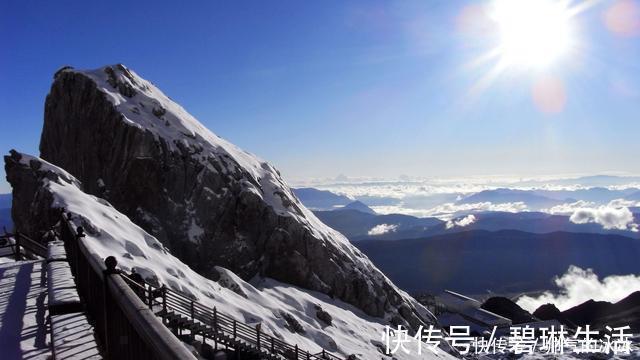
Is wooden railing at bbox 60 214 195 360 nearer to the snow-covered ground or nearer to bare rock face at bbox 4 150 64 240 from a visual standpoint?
the snow-covered ground

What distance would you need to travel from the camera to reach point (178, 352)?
142 inches

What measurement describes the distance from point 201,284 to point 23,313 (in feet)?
121

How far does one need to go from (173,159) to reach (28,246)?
54.3 m

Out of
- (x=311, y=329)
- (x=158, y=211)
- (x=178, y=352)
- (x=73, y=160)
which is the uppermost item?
(x=73, y=160)

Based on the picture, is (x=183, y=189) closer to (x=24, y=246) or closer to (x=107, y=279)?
(x=24, y=246)

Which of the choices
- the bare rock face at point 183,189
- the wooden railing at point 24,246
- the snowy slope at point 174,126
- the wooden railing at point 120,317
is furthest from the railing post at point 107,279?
the snowy slope at point 174,126

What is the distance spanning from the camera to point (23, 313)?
9.84 meters

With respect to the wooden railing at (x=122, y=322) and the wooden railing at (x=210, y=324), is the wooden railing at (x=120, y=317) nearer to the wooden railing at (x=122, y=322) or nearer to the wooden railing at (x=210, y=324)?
the wooden railing at (x=122, y=322)

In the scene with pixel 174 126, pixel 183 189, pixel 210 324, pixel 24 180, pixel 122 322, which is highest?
pixel 174 126

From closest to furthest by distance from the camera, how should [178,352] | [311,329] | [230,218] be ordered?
[178,352] → [311,329] → [230,218]

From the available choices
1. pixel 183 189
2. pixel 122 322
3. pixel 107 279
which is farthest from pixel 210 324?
pixel 183 189

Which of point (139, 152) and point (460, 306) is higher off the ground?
point (139, 152)

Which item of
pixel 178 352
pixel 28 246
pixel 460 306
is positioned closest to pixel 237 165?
pixel 28 246

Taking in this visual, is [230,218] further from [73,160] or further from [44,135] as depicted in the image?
[44,135]
